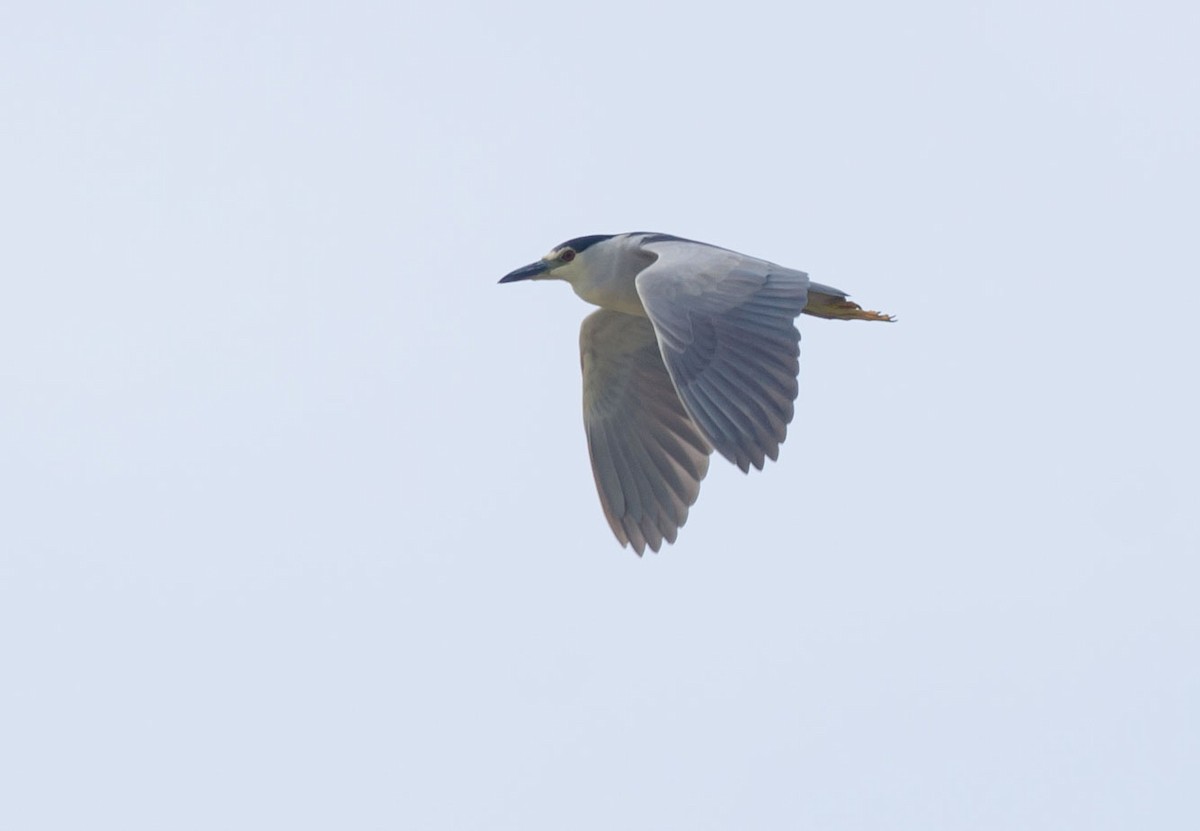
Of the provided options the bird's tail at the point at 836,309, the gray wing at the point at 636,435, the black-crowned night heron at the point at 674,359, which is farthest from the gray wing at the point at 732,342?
the gray wing at the point at 636,435

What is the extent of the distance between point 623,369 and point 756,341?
8.40 feet

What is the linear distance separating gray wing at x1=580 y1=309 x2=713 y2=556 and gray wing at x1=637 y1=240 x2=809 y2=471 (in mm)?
1557

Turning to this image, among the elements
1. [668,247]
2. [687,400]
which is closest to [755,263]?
[668,247]

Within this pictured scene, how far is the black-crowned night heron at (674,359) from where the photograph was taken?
9.05 meters

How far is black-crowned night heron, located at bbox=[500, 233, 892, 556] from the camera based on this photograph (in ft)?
29.7

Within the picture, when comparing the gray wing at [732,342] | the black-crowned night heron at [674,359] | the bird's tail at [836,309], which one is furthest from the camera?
the bird's tail at [836,309]

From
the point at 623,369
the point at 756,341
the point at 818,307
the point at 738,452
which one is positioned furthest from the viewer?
the point at 623,369

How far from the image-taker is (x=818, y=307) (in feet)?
36.4

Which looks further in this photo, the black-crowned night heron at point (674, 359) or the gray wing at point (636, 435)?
the gray wing at point (636, 435)

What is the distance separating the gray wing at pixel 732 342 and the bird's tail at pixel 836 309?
77 centimetres

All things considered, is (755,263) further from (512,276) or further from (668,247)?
(512,276)

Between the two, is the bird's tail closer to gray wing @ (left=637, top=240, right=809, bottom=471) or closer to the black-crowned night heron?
the black-crowned night heron

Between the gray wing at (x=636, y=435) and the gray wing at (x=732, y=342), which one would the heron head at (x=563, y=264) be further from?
the gray wing at (x=732, y=342)

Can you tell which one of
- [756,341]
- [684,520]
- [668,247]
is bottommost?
[684,520]
